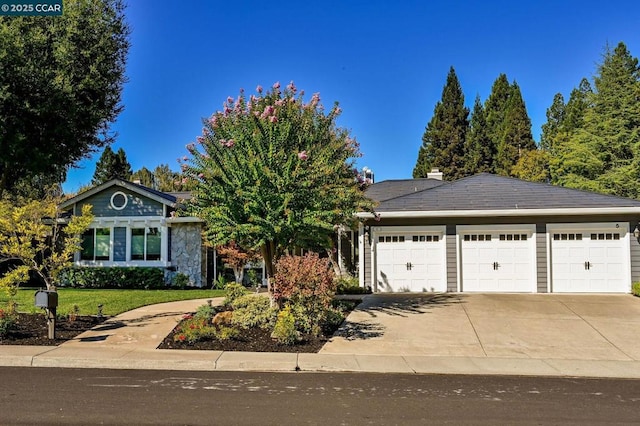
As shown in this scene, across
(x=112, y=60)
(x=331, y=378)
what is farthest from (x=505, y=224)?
(x=112, y=60)

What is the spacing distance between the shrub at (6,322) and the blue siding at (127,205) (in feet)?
A: 31.6

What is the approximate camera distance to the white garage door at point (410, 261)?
16172 millimetres

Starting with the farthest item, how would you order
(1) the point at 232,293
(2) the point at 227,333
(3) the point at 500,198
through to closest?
(3) the point at 500,198
(1) the point at 232,293
(2) the point at 227,333

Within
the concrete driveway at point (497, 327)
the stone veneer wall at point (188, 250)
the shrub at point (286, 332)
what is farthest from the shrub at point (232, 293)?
the stone veneer wall at point (188, 250)

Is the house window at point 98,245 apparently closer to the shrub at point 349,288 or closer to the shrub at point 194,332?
the shrub at point 349,288

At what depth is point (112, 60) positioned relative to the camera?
17578 mm

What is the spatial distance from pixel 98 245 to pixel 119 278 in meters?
1.86

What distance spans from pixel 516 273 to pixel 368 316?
6131 mm

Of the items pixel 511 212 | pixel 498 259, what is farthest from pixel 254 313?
pixel 511 212

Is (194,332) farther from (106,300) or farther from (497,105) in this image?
(497,105)

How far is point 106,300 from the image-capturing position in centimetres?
1451

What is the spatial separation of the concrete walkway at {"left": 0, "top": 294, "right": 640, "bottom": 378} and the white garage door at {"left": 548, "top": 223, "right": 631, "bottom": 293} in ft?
4.64

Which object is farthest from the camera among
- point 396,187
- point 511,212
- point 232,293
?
point 396,187

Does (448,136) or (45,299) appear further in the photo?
(448,136)
